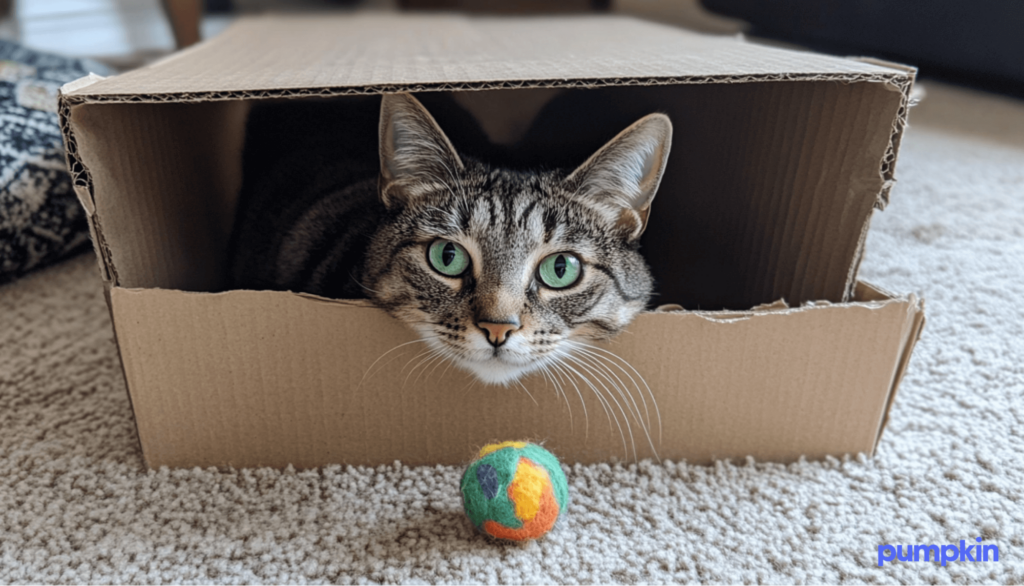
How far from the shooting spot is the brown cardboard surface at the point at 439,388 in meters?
0.86

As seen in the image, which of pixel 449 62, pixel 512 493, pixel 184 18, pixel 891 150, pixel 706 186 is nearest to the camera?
pixel 512 493

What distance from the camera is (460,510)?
867 mm

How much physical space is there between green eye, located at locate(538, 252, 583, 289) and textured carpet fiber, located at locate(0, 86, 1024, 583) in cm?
27

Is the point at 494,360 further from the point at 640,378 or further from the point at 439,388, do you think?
the point at 640,378

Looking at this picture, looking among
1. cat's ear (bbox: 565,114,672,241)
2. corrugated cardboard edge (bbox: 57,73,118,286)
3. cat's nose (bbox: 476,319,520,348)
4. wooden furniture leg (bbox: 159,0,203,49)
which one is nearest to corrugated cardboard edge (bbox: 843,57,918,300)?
cat's ear (bbox: 565,114,672,241)

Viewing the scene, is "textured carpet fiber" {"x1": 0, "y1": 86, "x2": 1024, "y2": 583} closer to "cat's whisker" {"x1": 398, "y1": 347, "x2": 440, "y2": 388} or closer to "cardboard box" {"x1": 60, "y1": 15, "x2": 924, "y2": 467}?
"cardboard box" {"x1": 60, "y1": 15, "x2": 924, "y2": 467}

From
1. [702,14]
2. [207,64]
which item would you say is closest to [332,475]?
[207,64]

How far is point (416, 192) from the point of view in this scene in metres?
0.96

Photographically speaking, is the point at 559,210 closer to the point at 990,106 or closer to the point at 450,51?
the point at 450,51

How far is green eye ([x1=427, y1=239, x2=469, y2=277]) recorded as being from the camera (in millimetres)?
906

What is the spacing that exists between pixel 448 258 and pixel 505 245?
3.4 inches

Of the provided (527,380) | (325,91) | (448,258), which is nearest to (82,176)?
(325,91)

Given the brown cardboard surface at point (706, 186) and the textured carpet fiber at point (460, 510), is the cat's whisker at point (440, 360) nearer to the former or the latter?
the textured carpet fiber at point (460, 510)

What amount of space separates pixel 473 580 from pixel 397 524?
0.13 metres
